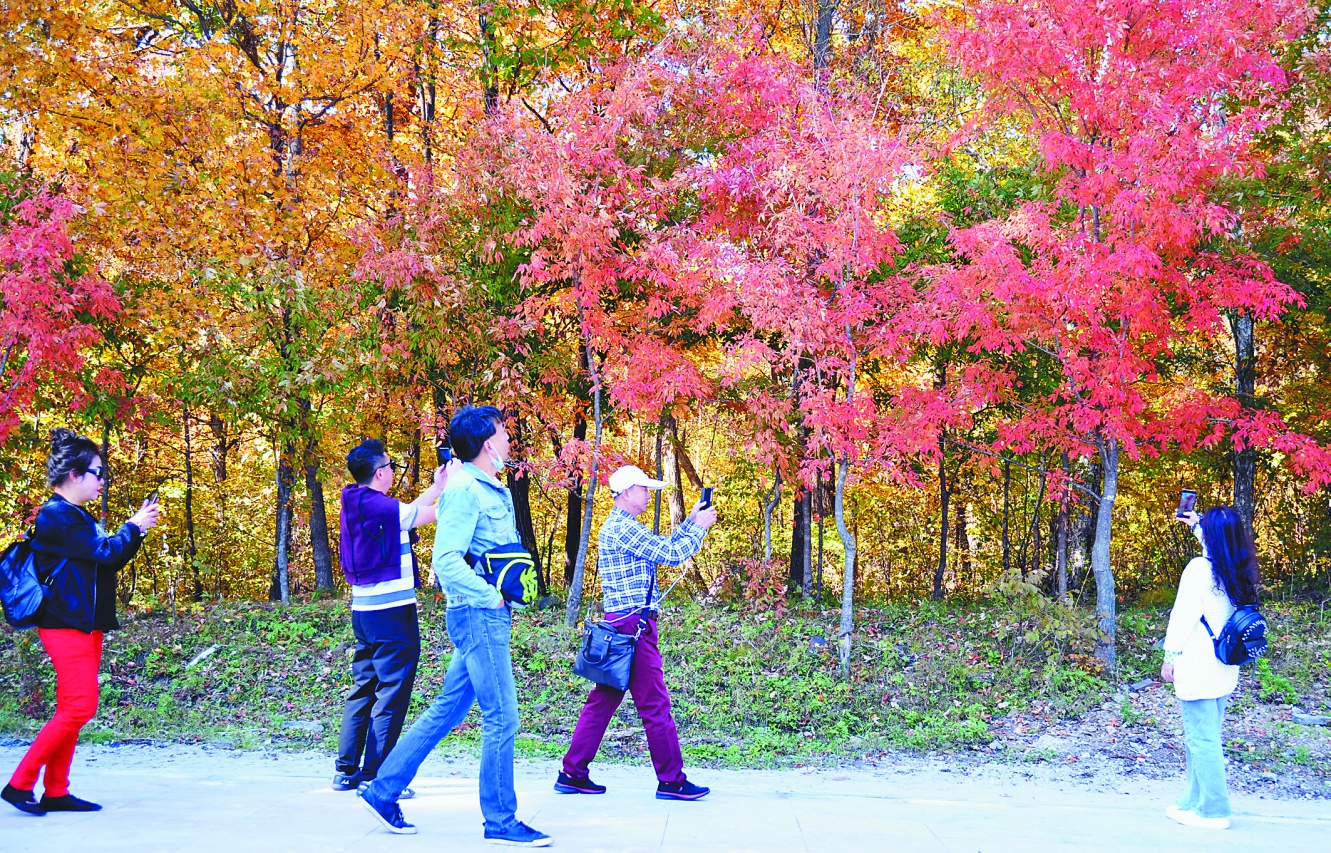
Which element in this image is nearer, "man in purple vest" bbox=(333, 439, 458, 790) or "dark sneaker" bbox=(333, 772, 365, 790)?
"man in purple vest" bbox=(333, 439, 458, 790)

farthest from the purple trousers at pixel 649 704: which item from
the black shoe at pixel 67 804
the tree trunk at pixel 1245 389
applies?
the tree trunk at pixel 1245 389

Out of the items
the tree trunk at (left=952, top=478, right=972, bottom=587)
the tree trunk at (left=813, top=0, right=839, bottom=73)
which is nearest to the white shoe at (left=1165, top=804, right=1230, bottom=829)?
the tree trunk at (left=813, top=0, right=839, bottom=73)

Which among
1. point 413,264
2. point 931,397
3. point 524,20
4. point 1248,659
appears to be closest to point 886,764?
point 1248,659

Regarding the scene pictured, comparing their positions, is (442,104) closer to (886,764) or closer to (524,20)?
(524,20)

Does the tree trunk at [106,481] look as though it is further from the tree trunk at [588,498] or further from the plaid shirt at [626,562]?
the plaid shirt at [626,562]

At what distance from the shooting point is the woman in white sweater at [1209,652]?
14.8 ft

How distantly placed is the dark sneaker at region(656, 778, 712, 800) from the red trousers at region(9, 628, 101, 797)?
2.74 meters

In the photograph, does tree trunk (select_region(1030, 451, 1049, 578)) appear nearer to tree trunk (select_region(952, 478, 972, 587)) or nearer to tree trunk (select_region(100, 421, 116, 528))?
tree trunk (select_region(952, 478, 972, 587))

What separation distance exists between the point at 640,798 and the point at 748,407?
539 centimetres

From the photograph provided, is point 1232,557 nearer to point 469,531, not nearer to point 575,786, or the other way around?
point 575,786

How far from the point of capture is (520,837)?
13.0 ft

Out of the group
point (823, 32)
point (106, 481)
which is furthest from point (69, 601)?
point (823, 32)

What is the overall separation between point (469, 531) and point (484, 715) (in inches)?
31.4

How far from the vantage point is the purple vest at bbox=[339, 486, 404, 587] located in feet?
15.5
